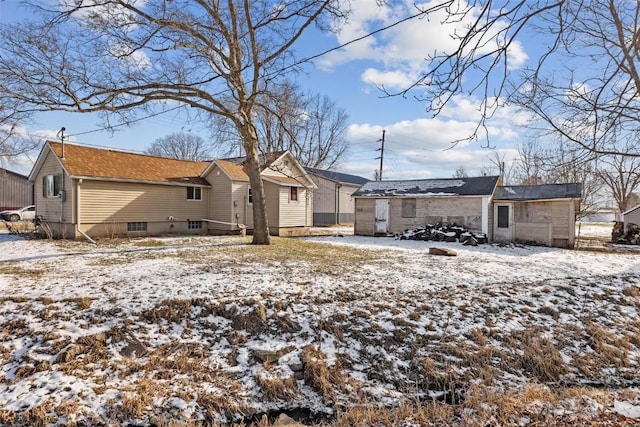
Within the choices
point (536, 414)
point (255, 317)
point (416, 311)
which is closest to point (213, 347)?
point (255, 317)

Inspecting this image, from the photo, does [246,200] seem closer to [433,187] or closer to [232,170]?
[232,170]

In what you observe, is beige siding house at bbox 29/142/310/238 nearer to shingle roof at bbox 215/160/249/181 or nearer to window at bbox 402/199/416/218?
shingle roof at bbox 215/160/249/181

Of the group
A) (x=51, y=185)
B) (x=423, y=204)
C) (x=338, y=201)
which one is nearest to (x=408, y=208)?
(x=423, y=204)

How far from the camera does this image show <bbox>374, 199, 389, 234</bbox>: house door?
19.9 m

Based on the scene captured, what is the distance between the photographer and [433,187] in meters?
19.6

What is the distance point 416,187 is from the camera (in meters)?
20.0

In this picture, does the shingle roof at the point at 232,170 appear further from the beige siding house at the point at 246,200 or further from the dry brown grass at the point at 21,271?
the dry brown grass at the point at 21,271

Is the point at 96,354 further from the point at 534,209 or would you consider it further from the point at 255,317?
the point at 534,209

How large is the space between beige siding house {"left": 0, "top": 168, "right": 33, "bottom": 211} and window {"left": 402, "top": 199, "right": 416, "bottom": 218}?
33.8 meters

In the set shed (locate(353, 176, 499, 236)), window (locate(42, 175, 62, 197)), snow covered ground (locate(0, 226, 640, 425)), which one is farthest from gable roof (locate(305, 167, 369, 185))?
snow covered ground (locate(0, 226, 640, 425))

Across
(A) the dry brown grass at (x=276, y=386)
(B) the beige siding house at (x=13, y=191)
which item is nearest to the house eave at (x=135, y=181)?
(A) the dry brown grass at (x=276, y=386)

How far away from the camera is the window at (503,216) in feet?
58.1

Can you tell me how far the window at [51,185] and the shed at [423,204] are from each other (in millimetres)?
14131

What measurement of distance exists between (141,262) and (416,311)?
684cm
